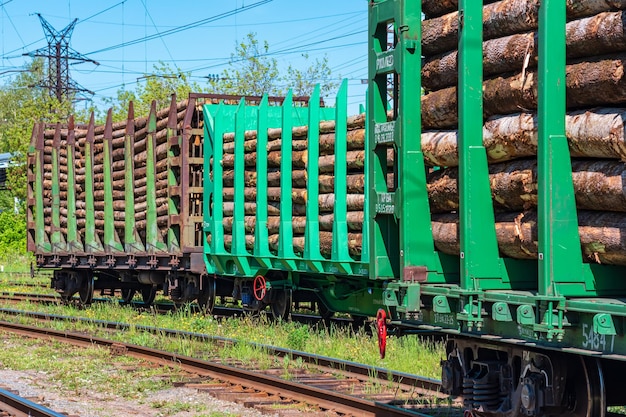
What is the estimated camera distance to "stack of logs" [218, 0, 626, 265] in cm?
555

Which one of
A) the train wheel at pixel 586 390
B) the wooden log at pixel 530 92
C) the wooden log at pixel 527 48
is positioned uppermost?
the wooden log at pixel 527 48

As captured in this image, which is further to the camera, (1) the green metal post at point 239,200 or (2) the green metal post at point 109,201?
(2) the green metal post at point 109,201

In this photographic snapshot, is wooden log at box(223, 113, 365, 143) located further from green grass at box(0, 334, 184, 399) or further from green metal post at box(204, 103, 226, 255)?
green grass at box(0, 334, 184, 399)

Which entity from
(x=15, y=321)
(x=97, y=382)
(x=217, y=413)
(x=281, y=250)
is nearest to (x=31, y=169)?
(x=15, y=321)

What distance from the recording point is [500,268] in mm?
6426

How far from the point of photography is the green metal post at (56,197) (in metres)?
24.1

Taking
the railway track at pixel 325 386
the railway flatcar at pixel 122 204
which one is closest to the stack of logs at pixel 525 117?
the railway track at pixel 325 386

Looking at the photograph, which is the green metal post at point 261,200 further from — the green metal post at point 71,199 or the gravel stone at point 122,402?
the green metal post at point 71,199

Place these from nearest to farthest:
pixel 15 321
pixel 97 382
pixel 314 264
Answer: pixel 97 382 < pixel 314 264 < pixel 15 321

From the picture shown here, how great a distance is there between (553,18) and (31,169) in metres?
21.7

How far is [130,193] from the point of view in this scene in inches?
829

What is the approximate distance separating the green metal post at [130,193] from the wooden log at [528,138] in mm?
14599

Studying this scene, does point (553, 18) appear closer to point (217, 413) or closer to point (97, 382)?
point (217, 413)

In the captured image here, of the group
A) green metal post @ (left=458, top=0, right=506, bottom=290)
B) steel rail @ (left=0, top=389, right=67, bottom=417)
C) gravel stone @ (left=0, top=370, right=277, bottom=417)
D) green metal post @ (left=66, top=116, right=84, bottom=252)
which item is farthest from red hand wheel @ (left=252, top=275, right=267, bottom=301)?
green metal post @ (left=458, top=0, right=506, bottom=290)
